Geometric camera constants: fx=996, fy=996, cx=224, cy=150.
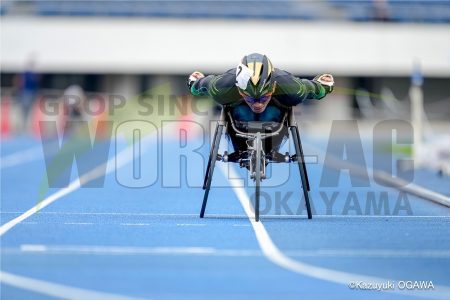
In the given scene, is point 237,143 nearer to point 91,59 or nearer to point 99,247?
point 99,247

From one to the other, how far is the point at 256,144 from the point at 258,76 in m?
0.78

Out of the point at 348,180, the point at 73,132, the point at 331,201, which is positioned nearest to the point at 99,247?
the point at 331,201

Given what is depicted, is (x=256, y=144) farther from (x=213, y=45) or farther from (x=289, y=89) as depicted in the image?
(x=213, y=45)

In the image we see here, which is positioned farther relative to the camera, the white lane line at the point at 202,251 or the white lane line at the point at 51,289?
the white lane line at the point at 202,251

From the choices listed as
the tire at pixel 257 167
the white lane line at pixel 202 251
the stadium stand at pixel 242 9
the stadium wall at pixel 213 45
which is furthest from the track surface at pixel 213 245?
the stadium stand at pixel 242 9

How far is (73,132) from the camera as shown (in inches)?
1230

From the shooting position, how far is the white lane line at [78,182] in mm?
10328

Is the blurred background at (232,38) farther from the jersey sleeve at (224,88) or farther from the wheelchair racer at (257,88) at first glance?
the jersey sleeve at (224,88)

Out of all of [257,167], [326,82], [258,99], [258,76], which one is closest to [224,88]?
[258,99]

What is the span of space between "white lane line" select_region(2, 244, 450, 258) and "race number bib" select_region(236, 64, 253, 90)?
203 centimetres

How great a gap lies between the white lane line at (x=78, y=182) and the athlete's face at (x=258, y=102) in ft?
8.77

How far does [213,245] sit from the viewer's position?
28.6 ft

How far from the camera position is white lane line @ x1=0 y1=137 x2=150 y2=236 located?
10.3 metres

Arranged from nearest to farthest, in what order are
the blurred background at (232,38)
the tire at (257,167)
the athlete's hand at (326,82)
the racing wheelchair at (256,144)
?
the tire at (257,167) → the racing wheelchair at (256,144) → the athlete's hand at (326,82) → the blurred background at (232,38)
